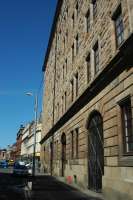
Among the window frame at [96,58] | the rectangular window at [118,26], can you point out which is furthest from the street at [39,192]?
the rectangular window at [118,26]

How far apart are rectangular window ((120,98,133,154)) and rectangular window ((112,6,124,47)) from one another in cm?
371

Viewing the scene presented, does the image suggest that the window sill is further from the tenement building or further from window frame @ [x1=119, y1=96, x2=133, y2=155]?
window frame @ [x1=119, y1=96, x2=133, y2=155]

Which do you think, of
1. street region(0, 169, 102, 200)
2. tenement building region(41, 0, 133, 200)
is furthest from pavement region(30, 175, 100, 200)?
tenement building region(41, 0, 133, 200)

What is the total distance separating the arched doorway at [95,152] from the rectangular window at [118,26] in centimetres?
507

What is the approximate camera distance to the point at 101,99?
59.2 feet

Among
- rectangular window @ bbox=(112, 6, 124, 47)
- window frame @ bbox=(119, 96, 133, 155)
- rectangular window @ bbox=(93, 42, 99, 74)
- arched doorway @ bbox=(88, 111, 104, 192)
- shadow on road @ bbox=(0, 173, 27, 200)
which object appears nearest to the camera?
window frame @ bbox=(119, 96, 133, 155)

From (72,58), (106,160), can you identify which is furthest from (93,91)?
(72,58)

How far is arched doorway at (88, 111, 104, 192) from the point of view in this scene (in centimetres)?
1869

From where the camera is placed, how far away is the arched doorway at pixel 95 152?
18.7 meters

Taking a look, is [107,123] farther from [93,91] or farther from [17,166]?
[17,166]

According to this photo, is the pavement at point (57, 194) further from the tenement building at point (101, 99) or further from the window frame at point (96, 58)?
the window frame at point (96, 58)

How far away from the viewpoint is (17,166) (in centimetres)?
3956

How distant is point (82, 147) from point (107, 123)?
6275mm

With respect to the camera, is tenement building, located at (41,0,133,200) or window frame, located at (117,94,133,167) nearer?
window frame, located at (117,94,133,167)
